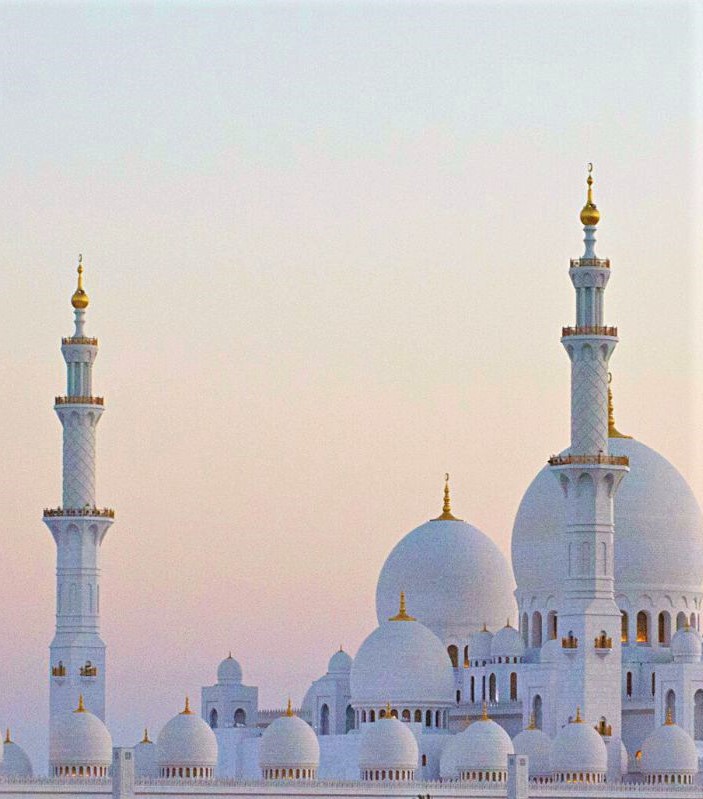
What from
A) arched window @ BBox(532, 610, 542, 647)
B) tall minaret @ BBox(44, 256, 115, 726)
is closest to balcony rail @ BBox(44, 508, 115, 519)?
tall minaret @ BBox(44, 256, 115, 726)

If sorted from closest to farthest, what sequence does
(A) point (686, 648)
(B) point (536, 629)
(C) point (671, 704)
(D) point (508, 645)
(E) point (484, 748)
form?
1. (E) point (484, 748)
2. (C) point (671, 704)
3. (A) point (686, 648)
4. (D) point (508, 645)
5. (B) point (536, 629)

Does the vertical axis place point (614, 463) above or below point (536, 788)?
above

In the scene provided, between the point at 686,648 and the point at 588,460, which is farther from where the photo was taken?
the point at 686,648

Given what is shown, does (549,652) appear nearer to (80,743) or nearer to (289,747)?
(289,747)

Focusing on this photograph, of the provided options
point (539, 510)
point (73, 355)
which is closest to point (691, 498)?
point (539, 510)

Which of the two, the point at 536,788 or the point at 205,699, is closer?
the point at 536,788

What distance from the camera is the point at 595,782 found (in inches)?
3083

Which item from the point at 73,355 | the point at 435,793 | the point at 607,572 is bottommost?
the point at 435,793

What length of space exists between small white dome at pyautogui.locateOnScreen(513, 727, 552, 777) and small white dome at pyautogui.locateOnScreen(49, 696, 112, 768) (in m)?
10.8

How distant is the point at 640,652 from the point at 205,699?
47.1ft

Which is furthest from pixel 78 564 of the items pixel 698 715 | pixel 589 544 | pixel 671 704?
pixel 698 715

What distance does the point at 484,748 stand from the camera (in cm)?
7875

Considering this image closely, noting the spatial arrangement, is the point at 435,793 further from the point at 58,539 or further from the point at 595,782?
the point at 58,539

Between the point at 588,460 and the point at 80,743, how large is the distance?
15522 millimetres
